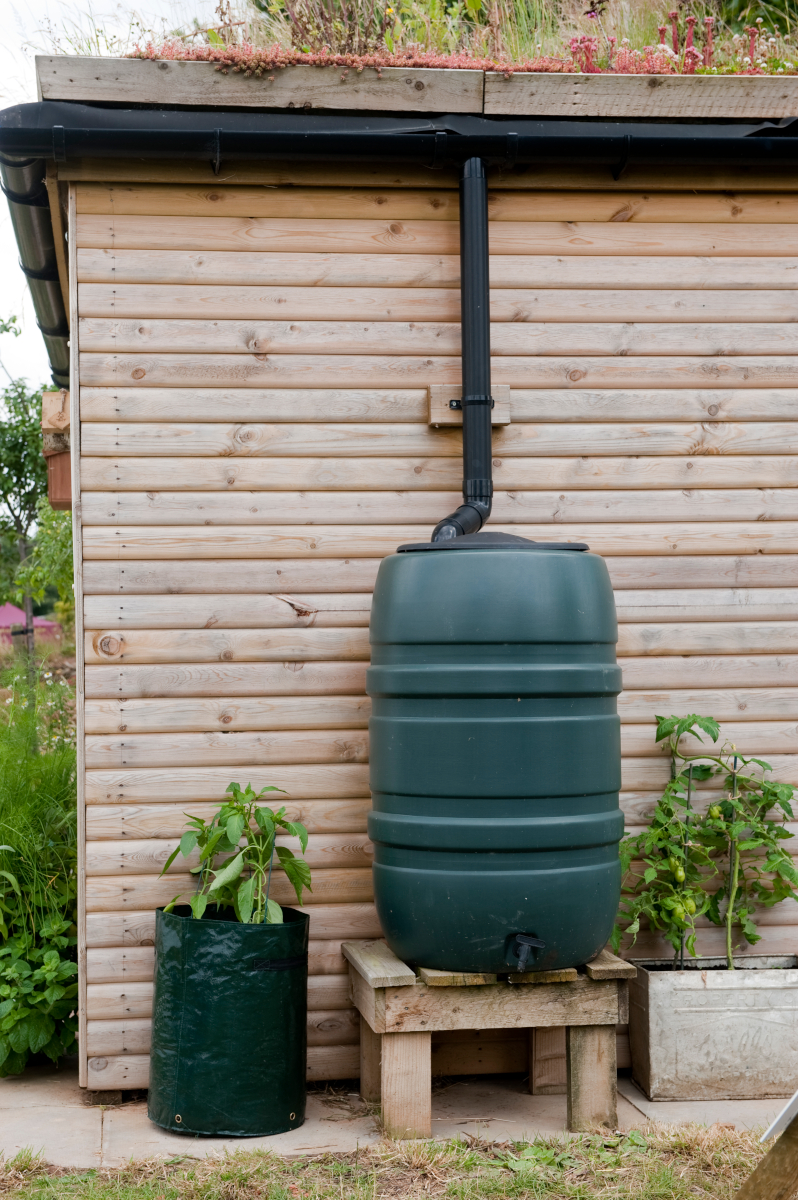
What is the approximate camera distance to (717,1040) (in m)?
3.14

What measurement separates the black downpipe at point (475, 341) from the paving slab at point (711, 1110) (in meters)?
1.75

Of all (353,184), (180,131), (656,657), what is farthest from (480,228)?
(656,657)

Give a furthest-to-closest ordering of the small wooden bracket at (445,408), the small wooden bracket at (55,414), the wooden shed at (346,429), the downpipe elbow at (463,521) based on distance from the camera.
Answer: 1. the small wooden bracket at (55,414)
2. the small wooden bracket at (445,408)
3. the wooden shed at (346,429)
4. the downpipe elbow at (463,521)

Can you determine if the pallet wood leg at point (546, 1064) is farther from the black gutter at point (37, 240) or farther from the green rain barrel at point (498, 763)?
the black gutter at point (37, 240)

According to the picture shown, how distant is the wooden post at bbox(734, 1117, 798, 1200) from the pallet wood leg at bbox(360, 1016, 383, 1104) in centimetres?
125

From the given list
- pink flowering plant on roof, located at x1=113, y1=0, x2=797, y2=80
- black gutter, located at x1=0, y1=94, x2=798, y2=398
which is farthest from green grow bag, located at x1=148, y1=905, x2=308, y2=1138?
pink flowering plant on roof, located at x1=113, y1=0, x2=797, y2=80

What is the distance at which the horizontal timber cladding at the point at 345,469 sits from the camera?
325cm

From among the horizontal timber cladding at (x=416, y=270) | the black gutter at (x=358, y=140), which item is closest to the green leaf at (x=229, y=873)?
the horizontal timber cladding at (x=416, y=270)

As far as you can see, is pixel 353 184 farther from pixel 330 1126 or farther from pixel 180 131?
pixel 330 1126

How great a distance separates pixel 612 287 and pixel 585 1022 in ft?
7.33

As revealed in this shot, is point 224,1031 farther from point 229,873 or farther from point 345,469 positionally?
point 345,469

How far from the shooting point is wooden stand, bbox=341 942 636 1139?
110 inches

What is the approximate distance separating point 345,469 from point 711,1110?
2159mm

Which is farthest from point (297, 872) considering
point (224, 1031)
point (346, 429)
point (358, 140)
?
point (358, 140)
